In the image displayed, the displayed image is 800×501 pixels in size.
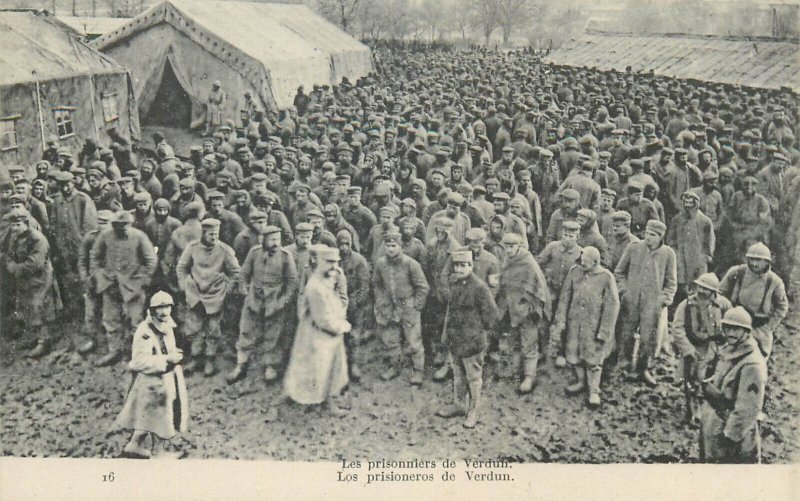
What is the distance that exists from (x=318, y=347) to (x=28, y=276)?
3.44 m

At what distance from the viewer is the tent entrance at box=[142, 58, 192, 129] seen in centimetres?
1445

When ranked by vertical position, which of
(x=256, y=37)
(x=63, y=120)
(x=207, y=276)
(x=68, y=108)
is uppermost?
(x=256, y=37)

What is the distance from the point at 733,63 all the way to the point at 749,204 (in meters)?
10.1

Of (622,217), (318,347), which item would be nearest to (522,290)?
(622,217)

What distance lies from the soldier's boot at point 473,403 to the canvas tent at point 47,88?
26.2ft

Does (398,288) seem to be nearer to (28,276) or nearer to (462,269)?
(462,269)

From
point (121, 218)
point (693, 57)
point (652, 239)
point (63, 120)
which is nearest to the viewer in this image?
point (652, 239)

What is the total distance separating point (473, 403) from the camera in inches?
223

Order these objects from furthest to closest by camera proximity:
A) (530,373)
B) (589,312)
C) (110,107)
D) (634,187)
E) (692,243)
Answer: (110,107), (634,187), (692,243), (530,373), (589,312)

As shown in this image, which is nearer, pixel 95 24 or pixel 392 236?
pixel 392 236

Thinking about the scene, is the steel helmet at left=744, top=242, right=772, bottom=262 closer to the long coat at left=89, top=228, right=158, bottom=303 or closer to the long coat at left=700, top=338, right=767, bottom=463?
the long coat at left=700, top=338, right=767, bottom=463

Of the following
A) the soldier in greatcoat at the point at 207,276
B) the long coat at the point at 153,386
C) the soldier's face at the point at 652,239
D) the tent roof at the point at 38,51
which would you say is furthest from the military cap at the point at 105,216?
the soldier's face at the point at 652,239

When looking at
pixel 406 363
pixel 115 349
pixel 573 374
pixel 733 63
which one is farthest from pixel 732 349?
pixel 733 63

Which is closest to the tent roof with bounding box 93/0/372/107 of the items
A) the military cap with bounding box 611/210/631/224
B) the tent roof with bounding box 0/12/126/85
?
the tent roof with bounding box 0/12/126/85
